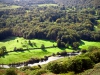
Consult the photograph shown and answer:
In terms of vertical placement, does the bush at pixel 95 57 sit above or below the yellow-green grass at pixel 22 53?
above

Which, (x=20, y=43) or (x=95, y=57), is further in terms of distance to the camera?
(x=20, y=43)

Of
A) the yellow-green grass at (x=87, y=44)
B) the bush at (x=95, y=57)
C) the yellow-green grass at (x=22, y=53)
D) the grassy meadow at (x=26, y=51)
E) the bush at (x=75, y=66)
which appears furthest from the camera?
the yellow-green grass at (x=87, y=44)

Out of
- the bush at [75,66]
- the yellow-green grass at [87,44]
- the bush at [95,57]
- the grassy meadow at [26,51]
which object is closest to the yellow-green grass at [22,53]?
the grassy meadow at [26,51]

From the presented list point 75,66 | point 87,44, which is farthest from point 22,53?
point 75,66

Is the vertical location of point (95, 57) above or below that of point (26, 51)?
above

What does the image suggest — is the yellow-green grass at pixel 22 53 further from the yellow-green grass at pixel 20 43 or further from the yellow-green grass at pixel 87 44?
the yellow-green grass at pixel 87 44

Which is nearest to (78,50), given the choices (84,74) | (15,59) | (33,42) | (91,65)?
(33,42)

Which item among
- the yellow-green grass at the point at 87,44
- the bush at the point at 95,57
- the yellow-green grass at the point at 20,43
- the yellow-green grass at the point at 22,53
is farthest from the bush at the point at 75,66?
the yellow-green grass at the point at 87,44

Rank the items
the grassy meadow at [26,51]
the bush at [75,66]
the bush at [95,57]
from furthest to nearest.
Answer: the grassy meadow at [26,51], the bush at [95,57], the bush at [75,66]

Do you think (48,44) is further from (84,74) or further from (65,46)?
(84,74)

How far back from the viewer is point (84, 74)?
Result: 7969 cm

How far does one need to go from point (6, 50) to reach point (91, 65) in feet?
307

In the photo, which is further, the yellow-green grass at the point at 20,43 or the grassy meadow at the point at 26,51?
the yellow-green grass at the point at 20,43

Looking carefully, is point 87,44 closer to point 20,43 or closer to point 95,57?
point 20,43
